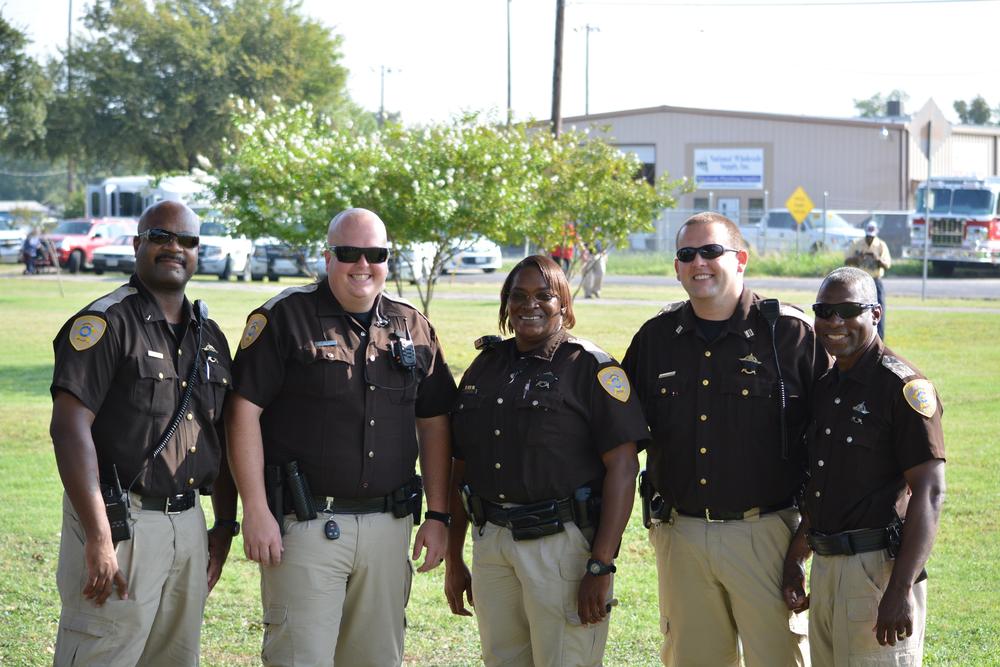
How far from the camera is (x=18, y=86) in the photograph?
3619 cm

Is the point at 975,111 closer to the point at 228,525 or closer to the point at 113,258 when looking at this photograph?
the point at 113,258

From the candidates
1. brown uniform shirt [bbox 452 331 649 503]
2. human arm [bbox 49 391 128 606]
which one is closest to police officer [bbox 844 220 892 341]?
brown uniform shirt [bbox 452 331 649 503]

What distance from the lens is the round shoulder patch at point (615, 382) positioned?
14.1 ft

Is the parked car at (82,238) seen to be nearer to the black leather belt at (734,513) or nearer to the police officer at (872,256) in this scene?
the police officer at (872,256)

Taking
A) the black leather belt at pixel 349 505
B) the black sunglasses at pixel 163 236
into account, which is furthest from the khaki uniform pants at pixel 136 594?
the black sunglasses at pixel 163 236

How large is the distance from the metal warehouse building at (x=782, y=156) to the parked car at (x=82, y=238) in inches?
741

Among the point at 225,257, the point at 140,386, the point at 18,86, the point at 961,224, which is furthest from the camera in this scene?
the point at 18,86

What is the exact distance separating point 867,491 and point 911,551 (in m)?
0.26

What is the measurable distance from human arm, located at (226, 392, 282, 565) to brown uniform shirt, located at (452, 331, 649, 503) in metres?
0.76

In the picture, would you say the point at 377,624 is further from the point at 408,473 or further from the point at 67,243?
the point at 67,243

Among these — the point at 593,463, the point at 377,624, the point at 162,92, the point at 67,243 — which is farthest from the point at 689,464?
the point at 162,92

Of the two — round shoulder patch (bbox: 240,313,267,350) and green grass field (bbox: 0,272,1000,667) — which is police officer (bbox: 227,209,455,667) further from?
green grass field (bbox: 0,272,1000,667)

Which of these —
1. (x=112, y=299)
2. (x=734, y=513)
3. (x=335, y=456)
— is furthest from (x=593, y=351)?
(x=112, y=299)

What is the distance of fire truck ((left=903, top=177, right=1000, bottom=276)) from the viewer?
33031 millimetres
